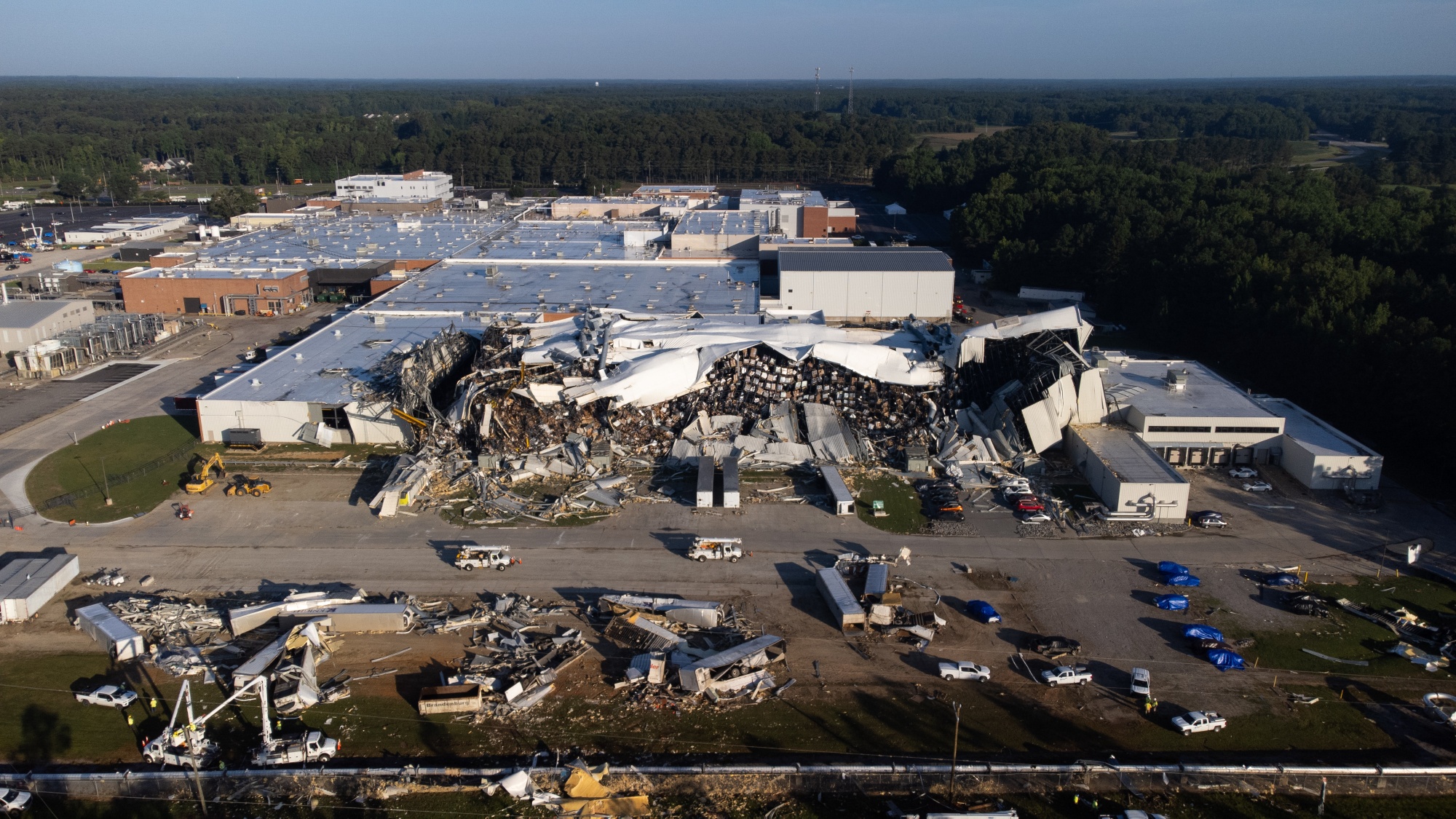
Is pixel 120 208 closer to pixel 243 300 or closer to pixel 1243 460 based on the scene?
pixel 243 300

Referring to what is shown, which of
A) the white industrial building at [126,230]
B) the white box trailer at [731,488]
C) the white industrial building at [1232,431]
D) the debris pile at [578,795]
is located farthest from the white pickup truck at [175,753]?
the white industrial building at [126,230]

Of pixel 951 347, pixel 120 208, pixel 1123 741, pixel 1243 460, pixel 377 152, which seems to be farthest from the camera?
pixel 377 152

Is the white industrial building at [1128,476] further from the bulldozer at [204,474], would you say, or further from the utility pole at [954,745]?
the bulldozer at [204,474]

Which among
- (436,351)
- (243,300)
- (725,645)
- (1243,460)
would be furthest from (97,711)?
(243,300)

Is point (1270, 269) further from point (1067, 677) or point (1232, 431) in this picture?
point (1067, 677)

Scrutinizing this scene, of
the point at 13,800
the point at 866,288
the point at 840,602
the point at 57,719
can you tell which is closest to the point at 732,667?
the point at 840,602
